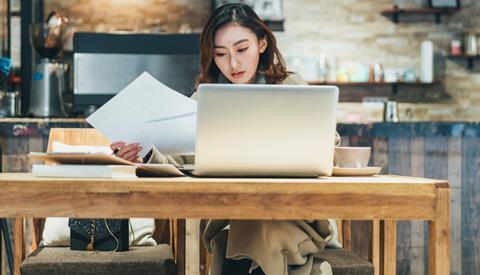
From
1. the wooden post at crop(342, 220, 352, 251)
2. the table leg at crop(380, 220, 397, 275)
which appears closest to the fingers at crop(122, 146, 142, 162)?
the table leg at crop(380, 220, 397, 275)

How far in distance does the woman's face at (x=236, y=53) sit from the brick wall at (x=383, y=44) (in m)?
3.94

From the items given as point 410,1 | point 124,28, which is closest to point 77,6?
point 124,28

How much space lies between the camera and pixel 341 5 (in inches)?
257

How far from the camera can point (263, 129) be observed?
1.57 metres

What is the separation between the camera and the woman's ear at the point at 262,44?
8.29ft

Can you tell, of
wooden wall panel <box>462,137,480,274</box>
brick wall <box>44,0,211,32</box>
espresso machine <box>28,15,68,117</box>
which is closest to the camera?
wooden wall panel <box>462,137,480,274</box>

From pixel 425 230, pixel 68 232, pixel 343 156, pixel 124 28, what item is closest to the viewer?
pixel 343 156

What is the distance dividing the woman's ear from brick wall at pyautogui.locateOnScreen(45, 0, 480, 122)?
381 centimetres

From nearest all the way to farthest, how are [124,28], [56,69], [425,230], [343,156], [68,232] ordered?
[343,156] → [68,232] → [425,230] → [56,69] → [124,28]

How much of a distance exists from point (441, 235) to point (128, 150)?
0.76 m

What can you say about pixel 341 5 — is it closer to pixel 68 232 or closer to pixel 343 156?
pixel 68 232

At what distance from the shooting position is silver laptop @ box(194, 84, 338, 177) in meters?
1.55

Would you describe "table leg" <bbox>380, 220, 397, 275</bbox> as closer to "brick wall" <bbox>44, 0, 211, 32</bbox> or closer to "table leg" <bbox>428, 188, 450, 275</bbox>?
"table leg" <bbox>428, 188, 450, 275</bbox>

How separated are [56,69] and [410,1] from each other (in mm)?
2981
